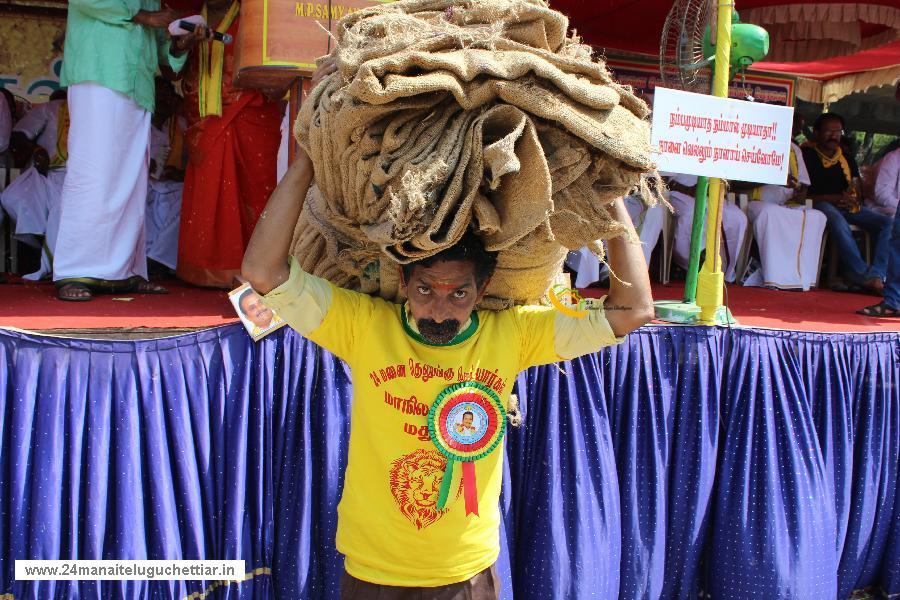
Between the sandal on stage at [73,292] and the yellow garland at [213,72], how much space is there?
112cm

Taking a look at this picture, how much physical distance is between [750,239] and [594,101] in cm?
521

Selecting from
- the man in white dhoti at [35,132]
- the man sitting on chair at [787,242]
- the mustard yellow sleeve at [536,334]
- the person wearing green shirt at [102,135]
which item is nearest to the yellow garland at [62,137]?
the man in white dhoti at [35,132]

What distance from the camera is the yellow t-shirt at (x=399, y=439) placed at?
1.67 meters

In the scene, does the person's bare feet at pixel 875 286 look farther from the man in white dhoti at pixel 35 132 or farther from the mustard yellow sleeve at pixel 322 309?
the man in white dhoti at pixel 35 132

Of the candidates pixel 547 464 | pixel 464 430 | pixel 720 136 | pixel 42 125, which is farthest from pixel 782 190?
pixel 42 125

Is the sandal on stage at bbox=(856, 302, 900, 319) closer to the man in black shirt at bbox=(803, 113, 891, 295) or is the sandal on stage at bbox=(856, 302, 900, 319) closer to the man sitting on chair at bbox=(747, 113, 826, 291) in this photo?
the man sitting on chair at bbox=(747, 113, 826, 291)

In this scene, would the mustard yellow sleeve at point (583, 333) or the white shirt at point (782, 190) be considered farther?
the white shirt at point (782, 190)

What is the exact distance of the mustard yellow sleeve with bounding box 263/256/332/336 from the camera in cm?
161

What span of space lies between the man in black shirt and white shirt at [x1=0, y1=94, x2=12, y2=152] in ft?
20.4

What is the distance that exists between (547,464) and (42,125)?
412 cm

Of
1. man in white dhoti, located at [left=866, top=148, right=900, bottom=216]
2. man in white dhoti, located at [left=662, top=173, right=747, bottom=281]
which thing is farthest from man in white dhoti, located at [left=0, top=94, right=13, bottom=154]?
man in white dhoti, located at [left=866, top=148, right=900, bottom=216]

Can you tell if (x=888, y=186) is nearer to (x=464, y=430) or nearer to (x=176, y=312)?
(x=176, y=312)

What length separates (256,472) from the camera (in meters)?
2.58

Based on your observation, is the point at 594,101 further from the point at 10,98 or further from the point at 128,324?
the point at 10,98
